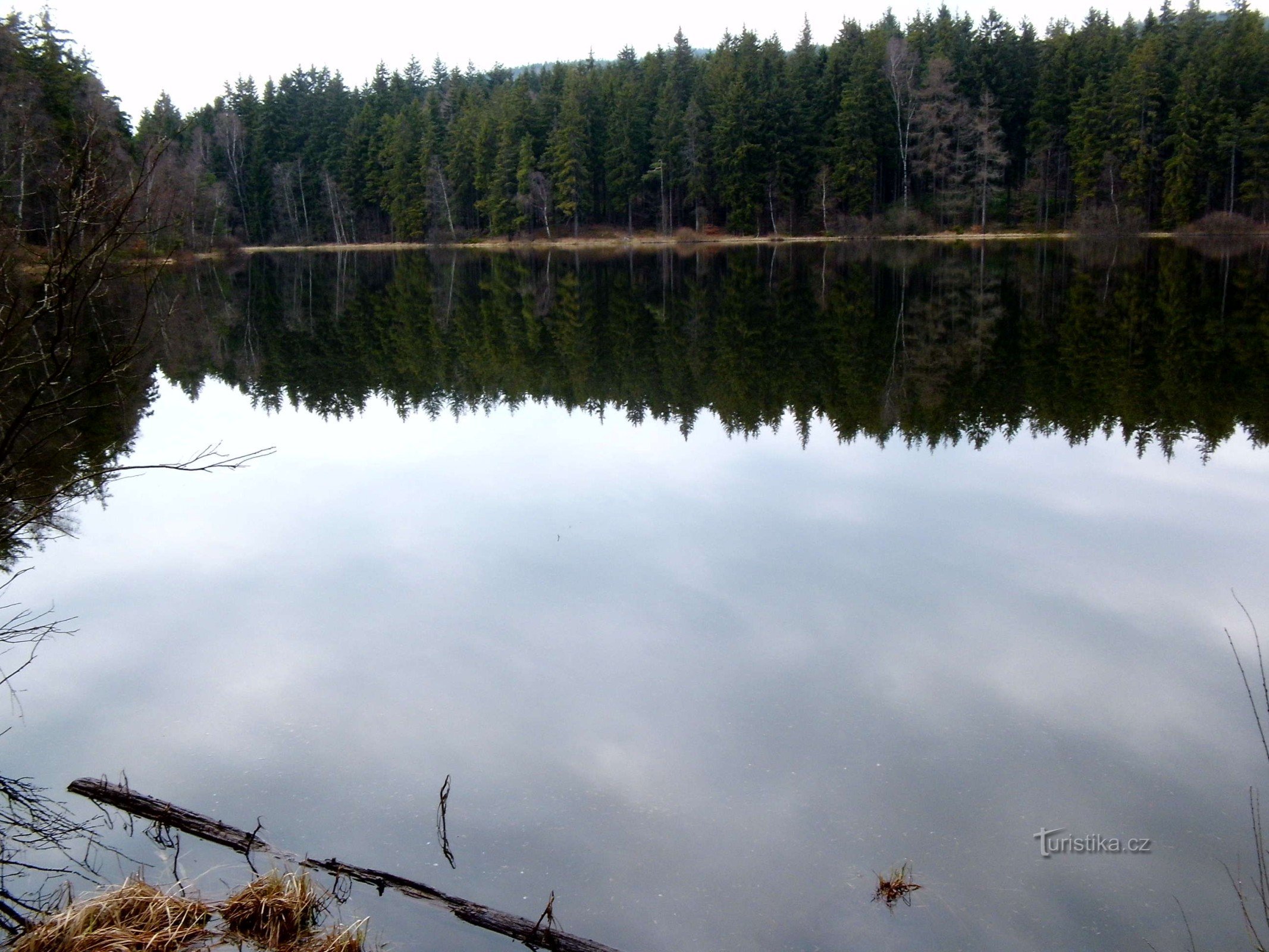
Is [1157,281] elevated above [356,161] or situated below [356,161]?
below

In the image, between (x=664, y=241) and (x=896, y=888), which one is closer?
(x=896, y=888)

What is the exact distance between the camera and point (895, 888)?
4.58 m

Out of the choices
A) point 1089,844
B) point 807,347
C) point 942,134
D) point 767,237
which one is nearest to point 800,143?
point 767,237

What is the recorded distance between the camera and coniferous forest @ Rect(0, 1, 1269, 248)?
56.5 meters

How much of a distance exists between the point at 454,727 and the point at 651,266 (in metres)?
42.5

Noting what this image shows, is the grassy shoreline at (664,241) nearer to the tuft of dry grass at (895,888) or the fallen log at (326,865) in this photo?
the fallen log at (326,865)

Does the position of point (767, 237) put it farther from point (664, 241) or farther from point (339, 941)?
point (339, 941)

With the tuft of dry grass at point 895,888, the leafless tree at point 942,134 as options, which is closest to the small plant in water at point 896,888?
the tuft of dry grass at point 895,888

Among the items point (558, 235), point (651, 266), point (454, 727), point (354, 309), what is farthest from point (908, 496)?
A: point (558, 235)

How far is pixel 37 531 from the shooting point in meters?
10.5

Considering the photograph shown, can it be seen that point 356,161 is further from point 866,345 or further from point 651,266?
point 866,345

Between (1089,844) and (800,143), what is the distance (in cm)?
6491

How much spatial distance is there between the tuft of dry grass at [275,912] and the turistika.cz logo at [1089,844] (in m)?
3.38

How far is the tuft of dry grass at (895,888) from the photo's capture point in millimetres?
4527
